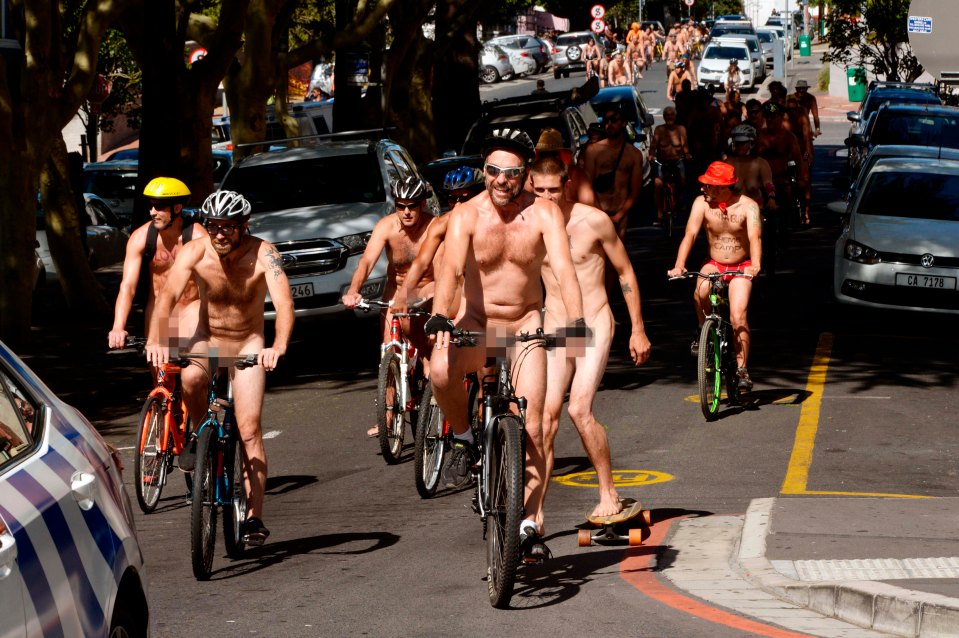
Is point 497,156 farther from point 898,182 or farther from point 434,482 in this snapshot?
point 898,182

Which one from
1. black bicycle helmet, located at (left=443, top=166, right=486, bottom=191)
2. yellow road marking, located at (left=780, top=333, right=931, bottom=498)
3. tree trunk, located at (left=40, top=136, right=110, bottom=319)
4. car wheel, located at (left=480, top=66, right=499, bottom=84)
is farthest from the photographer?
car wheel, located at (left=480, top=66, right=499, bottom=84)

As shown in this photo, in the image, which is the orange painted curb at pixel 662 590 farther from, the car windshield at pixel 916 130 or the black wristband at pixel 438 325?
the car windshield at pixel 916 130

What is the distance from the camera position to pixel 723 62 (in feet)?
202

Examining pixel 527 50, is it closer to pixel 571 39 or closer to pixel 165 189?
pixel 571 39

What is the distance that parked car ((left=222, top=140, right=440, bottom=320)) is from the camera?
15586 mm

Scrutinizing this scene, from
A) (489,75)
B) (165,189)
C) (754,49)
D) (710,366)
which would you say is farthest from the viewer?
(489,75)

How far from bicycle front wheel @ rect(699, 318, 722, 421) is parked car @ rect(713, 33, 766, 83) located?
170 feet

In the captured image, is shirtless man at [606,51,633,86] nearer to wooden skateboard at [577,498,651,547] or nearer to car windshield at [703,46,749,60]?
car windshield at [703,46,749,60]

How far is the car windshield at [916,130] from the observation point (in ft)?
83.0

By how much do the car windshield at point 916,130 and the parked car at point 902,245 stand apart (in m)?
8.36

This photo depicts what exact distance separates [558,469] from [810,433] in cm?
207

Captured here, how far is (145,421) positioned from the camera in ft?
32.1

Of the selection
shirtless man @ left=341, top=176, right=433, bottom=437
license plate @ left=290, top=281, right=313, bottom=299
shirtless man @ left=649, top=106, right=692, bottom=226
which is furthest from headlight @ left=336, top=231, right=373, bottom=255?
shirtless man @ left=649, top=106, right=692, bottom=226

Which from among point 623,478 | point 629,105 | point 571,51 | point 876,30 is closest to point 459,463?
point 623,478
